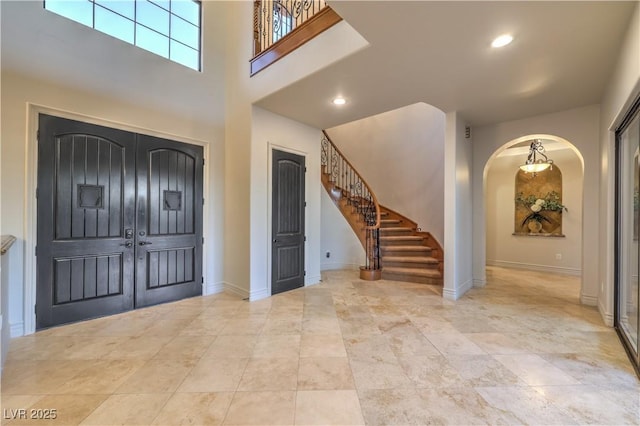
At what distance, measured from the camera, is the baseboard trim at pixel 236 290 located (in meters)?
4.25

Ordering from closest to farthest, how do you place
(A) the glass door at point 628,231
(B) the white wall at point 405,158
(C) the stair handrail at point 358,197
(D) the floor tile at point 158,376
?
(D) the floor tile at point 158,376
(A) the glass door at point 628,231
(C) the stair handrail at point 358,197
(B) the white wall at point 405,158

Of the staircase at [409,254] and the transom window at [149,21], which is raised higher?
the transom window at [149,21]

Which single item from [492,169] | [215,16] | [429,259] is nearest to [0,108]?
[215,16]

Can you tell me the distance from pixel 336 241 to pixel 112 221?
13.8 feet

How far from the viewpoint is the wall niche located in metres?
6.14

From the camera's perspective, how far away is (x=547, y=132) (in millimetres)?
4324

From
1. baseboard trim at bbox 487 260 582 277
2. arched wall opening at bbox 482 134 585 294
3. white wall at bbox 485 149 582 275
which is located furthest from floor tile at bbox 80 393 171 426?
baseboard trim at bbox 487 260 582 277

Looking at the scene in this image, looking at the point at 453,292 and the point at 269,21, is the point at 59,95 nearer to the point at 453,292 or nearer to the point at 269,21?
the point at 269,21

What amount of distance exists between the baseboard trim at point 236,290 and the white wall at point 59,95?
225 cm

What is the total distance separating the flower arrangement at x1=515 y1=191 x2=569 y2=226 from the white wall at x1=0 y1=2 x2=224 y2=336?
7.00 meters

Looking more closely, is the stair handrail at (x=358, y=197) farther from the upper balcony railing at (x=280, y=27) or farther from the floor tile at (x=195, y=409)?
the floor tile at (x=195, y=409)

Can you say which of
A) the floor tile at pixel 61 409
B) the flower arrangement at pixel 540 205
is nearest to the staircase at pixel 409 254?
the flower arrangement at pixel 540 205

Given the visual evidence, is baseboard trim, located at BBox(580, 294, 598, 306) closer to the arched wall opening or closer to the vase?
the arched wall opening

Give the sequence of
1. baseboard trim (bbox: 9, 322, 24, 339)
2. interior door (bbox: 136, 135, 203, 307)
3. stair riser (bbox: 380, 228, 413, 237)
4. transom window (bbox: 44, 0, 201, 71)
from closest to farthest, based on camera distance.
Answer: baseboard trim (bbox: 9, 322, 24, 339), transom window (bbox: 44, 0, 201, 71), interior door (bbox: 136, 135, 203, 307), stair riser (bbox: 380, 228, 413, 237)
